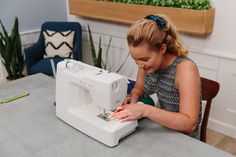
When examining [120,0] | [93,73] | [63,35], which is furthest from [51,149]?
[63,35]

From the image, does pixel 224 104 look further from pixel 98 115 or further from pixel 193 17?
pixel 98 115

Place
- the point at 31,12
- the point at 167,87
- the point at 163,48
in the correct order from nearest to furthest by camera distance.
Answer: the point at 163,48 → the point at 167,87 → the point at 31,12

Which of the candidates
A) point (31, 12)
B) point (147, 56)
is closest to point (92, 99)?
point (147, 56)

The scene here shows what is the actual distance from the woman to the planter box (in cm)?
105

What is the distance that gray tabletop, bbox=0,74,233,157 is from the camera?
A: 1.07m

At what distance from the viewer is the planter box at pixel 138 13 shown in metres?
2.29

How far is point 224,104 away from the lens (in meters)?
2.51

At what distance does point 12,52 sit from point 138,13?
5.38 feet

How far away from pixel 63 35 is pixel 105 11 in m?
0.65

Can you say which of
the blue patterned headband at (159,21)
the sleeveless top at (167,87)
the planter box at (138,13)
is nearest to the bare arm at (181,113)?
the sleeveless top at (167,87)

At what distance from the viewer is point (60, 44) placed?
332 cm

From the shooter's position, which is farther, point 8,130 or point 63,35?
point 63,35

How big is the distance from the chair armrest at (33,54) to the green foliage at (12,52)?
0.62ft

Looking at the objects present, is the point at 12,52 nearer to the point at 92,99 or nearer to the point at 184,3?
the point at 184,3
